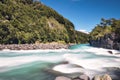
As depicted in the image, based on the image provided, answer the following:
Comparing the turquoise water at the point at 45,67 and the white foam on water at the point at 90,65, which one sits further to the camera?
the white foam on water at the point at 90,65

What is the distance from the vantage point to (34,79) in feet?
59.7

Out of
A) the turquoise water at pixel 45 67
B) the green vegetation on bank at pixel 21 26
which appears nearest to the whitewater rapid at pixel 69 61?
the turquoise water at pixel 45 67

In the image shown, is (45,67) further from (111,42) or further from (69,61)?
(111,42)

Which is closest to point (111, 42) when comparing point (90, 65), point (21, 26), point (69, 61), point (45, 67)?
point (21, 26)

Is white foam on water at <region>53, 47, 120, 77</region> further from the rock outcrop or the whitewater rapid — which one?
the rock outcrop

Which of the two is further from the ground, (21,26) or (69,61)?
(21,26)

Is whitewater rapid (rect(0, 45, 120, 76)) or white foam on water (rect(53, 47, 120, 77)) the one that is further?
whitewater rapid (rect(0, 45, 120, 76))

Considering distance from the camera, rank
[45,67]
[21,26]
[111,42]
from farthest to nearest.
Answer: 1. [111,42]
2. [21,26]
3. [45,67]

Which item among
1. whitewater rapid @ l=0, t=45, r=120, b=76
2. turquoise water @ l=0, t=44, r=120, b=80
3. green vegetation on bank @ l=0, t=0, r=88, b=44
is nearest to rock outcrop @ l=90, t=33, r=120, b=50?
whitewater rapid @ l=0, t=45, r=120, b=76

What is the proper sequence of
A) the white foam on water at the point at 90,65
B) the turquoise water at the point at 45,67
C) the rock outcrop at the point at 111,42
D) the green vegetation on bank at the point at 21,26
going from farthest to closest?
the rock outcrop at the point at 111,42
the green vegetation on bank at the point at 21,26
the white foam on water at the point at 90,65
the turquoise water at the point at 45,67

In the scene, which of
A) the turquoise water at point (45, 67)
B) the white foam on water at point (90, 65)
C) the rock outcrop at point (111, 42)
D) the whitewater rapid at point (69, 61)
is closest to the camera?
the turquoise water at point (45, 67)

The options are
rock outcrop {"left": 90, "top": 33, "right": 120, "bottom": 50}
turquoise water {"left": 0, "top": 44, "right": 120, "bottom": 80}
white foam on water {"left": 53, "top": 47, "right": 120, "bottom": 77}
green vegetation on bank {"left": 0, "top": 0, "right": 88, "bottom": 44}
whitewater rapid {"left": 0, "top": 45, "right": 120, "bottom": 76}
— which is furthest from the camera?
rock outcrop {"left": 90, "top": 33, "right": 120, "bottom": 50}

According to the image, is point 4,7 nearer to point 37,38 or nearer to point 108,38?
point 37,38

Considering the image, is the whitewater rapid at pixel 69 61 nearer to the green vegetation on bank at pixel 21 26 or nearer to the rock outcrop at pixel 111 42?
the green vegetation on bank at pixel 21 26
